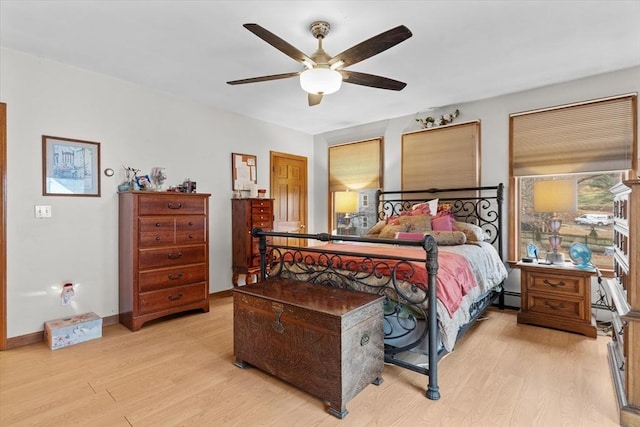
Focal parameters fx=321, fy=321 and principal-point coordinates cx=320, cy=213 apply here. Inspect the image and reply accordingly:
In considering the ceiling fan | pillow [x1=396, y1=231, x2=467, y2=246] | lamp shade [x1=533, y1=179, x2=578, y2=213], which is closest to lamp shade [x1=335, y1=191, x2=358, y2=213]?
pillow [x1=396, y1=231, x2=467, y2=246]

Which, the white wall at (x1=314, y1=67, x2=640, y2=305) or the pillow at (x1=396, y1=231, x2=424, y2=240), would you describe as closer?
the white wall at (x1=314, y1=67, x2=640, y2=305)

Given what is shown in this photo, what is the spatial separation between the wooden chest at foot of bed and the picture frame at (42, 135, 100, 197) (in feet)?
6.96

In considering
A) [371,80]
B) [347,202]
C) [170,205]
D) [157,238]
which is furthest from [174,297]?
[371,80]

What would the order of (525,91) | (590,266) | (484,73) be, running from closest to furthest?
(590,266) < (484,73) < (525,91)

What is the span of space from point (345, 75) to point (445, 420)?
2.36 meters

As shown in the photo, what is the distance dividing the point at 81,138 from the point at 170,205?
105 centimetres

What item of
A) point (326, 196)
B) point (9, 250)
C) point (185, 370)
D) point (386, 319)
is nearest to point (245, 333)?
point (185, 370)

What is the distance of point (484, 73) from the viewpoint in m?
3.27

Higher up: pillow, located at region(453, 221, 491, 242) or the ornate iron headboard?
the ornate iron headboard

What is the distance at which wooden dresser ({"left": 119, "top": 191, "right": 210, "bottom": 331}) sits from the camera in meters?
3.19

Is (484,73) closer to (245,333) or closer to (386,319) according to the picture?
(386,319)

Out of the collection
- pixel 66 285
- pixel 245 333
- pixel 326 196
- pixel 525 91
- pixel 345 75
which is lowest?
pixel 245 333

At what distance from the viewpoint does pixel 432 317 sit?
1975mm

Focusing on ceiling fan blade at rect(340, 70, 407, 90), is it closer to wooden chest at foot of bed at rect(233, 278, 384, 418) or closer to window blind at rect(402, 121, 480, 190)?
wooden chest at foot of bed at rect(233, 278, 384, 418)
